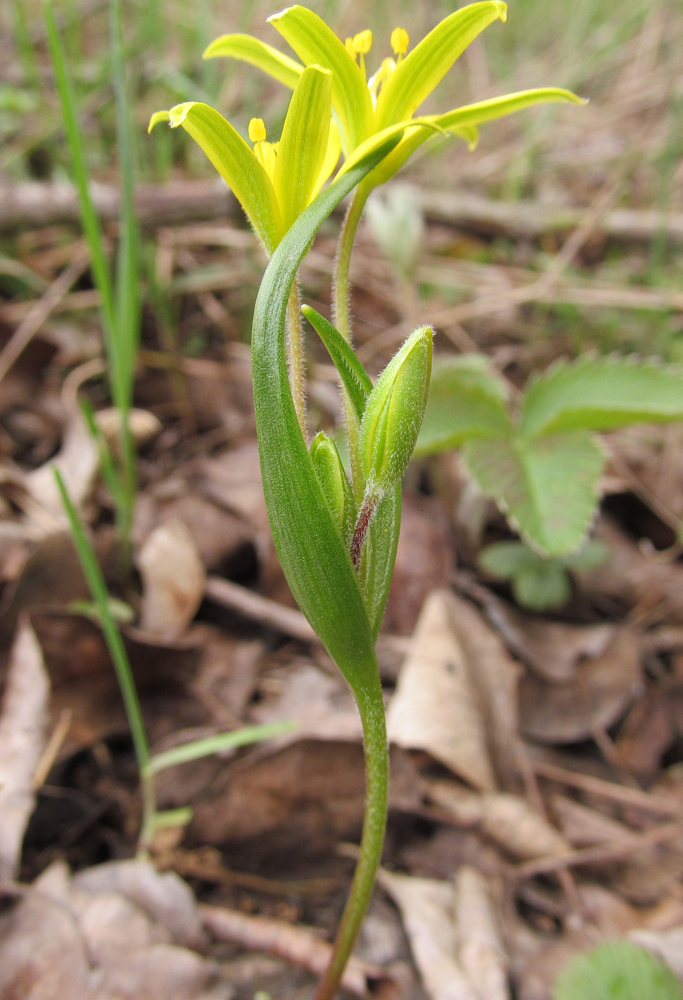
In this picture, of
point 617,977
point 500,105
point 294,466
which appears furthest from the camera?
point 617,977

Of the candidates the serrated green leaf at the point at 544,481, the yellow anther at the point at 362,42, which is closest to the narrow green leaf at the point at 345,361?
the yellow anther at the point at 362,42

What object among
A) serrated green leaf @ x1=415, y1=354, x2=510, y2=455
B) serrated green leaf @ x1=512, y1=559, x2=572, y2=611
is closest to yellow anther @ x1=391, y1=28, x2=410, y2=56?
serrated green leaf @ x1=415, y1=354, x2=510, y2=455

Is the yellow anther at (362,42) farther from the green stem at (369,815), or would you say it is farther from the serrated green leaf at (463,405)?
the serrated green leaf at (463,405)

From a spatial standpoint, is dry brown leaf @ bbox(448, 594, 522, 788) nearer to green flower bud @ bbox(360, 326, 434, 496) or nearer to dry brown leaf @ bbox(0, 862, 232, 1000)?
dry brown leaf @ bbox(0, 862, 232, 1000)

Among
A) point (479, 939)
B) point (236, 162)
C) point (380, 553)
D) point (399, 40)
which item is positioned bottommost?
point (479, 939)

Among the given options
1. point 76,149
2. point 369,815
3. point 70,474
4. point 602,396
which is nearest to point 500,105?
point 369,815

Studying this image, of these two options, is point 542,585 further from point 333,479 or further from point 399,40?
point 399,40

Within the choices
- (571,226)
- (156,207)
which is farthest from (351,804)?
(571,226)
